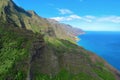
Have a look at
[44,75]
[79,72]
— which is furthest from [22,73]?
[79,72]

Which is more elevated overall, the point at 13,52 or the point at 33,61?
the point at 13,52

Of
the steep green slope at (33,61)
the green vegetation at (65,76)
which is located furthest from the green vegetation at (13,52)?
the green vegetation at (65,76)

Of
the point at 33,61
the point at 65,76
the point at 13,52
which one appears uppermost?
the point at 13,52

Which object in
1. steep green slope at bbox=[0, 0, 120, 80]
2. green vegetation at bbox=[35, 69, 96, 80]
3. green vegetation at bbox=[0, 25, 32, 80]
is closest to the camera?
green vegetation at bbox=[0, 25, 32, 80]

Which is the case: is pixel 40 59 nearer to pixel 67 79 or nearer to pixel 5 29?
pixel 67 79

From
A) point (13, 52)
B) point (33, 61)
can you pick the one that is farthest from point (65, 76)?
point (13, 52)

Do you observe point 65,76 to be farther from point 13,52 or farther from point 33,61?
point 13,52

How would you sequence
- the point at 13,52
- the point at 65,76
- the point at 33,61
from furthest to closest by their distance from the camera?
the point at 13,52 < the point at 33,61 < the point at 65,76

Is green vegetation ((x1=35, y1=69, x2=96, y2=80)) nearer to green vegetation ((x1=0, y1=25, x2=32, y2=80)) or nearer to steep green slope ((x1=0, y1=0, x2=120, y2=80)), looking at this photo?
steep green slope ((x1=0, y1=0, x2=120, y2=80))

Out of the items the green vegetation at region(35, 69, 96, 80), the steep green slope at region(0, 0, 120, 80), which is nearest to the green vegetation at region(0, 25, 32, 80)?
the steep green slope at region(0, 0, 120, 80)

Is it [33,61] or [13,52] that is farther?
[13,52]

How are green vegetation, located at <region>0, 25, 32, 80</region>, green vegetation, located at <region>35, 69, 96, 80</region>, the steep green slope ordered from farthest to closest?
green vegetation, located at <region>35, 69, 96, 80</region>
the steep green slope
green vegetation, located at <region>0, 25, 32, 80</region>
